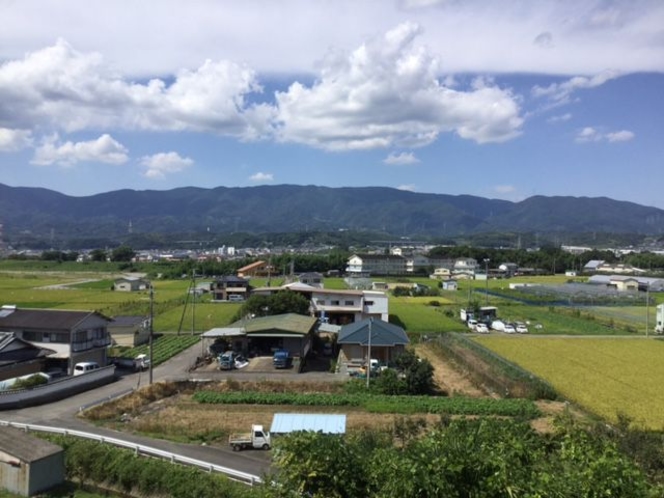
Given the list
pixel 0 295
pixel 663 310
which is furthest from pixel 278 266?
pixel 663 310

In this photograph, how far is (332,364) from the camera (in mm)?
23984

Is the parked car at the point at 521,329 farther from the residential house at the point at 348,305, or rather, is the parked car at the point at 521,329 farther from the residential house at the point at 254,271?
the residential house at the point at 254,271

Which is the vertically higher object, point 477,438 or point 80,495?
point 477,438

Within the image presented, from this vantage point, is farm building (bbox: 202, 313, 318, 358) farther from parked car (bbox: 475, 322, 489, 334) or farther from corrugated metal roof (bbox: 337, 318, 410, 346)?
parked car (bbox: 475, 322, 489, 334)

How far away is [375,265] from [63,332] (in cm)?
6782

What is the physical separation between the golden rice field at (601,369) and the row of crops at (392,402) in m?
2.35

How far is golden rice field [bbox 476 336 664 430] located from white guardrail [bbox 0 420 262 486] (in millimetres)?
10447

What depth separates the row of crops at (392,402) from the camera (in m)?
16.8

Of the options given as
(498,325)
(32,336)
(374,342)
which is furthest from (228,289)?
(374,342)

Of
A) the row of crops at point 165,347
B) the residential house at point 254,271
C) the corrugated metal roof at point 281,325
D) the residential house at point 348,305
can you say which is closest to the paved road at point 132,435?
the row of crops at point 165,347

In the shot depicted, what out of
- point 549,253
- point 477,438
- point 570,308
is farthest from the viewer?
point 549,253

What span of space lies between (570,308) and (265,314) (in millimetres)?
25271

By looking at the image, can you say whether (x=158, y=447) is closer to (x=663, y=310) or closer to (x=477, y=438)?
(x=477, y=438)

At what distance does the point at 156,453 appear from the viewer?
12711 millimetres
